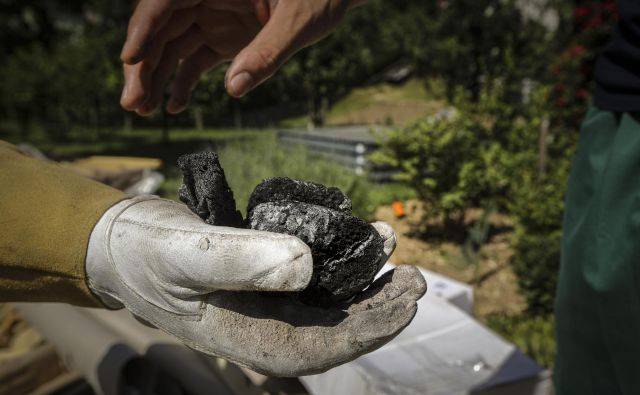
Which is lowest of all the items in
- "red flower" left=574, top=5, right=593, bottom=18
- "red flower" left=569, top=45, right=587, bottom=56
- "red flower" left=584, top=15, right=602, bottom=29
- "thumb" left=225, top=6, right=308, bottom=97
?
"thumb" left=225, top=6, right=308, bottom=97

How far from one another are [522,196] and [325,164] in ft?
12.0

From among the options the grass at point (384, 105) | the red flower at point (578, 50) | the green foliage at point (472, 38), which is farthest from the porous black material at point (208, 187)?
the green foliage at point (472, 38)

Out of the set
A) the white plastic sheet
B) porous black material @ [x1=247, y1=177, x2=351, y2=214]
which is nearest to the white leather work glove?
porous black material @ [x1=247, y1=177, x2=351, y2=214]

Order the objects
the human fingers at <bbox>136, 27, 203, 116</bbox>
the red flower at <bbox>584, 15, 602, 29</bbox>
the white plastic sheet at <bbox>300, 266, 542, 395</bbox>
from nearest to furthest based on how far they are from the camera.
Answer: the human fingers at <bbox>136, 27, 203, 116</bbox>
the white plastic sheet at <bbox>300, 266, 542, 395</bbox>
the red flower at <bbox>584, 15, 602, 29</bbox>

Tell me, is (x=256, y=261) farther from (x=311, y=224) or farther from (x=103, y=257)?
(x=103, y=257)

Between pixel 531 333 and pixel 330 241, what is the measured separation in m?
3.73

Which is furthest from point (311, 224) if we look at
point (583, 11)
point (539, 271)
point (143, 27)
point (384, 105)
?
point (384, 105)

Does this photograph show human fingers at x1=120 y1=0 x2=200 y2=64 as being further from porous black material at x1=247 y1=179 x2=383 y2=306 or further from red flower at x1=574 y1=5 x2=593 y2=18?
red flower at x1=574 y1=5 x2=593 y2=18

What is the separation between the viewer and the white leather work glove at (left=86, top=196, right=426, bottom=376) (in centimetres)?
88

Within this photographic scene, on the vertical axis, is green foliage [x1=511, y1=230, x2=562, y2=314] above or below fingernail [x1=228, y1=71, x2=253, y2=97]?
below

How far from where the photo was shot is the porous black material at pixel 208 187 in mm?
994

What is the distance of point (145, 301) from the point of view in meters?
1.04

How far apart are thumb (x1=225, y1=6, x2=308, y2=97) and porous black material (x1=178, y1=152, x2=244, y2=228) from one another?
34cm

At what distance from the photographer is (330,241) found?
101 cm
